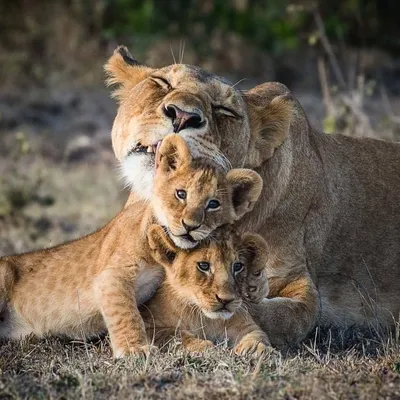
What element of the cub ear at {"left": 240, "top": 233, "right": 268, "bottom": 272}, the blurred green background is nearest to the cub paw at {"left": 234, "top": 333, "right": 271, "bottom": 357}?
the cub ear at {"left": 240, "top": 233, "right": 268, "bottom": 272}

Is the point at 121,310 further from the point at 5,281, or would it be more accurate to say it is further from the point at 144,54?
the point at 144,54

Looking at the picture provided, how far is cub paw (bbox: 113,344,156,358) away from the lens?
4.79m

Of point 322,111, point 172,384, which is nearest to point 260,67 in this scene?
point 322,111

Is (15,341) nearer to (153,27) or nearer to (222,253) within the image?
(222,253)

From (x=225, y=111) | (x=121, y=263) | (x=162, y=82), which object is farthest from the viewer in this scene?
(x=162, y=82)

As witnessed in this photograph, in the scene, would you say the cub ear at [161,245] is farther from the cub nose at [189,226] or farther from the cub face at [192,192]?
the cub nose at [189,226]

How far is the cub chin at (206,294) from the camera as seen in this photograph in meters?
4.81

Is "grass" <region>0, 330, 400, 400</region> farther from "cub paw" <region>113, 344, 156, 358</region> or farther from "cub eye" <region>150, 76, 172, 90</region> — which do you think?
"cub eye" <region>150, 76, 172, 90</region>

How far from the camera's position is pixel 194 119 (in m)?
5.03

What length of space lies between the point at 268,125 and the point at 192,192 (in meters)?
0.95

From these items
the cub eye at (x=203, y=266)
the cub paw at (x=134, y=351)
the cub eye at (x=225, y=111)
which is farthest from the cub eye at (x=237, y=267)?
the cub eye at (x=225, y=111)

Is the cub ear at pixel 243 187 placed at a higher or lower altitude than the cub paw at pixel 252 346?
higher

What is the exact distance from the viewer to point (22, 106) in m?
14.3

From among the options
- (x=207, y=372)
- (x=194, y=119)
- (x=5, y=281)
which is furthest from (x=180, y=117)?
(x=5, y=281)
